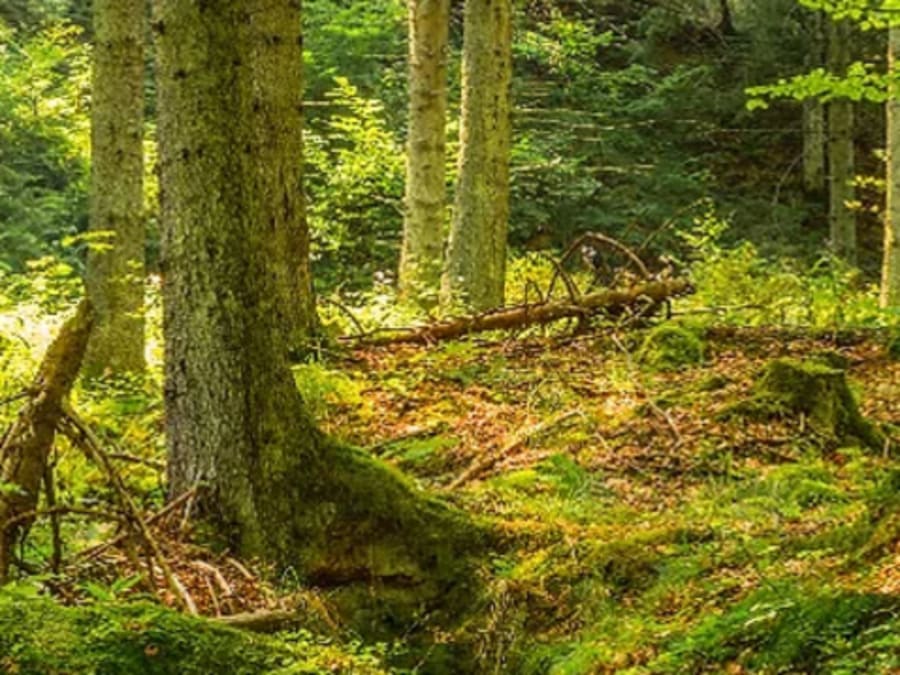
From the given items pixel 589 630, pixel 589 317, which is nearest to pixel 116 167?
pixel 589 317

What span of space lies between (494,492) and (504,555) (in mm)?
725

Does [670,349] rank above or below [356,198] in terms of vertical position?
below

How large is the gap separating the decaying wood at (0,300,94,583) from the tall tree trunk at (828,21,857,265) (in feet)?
48.9

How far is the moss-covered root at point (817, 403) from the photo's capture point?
20.0ft

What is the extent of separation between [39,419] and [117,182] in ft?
18.7

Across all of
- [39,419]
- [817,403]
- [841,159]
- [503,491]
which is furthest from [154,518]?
[841,159]

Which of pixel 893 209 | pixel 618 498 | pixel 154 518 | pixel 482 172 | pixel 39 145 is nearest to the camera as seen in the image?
pixel 154 518

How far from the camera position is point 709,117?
2150 cm

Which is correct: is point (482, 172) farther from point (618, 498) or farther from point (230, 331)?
point (230, 331)

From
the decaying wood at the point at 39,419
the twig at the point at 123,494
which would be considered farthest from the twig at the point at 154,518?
the decaying wood at the point at 39,419

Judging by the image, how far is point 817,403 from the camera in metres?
6.17

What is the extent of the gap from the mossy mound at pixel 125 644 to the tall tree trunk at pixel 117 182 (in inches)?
260

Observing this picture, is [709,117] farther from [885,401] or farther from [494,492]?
[494,492]

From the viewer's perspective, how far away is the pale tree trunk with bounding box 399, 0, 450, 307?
1164 centimetres
